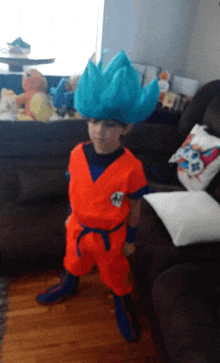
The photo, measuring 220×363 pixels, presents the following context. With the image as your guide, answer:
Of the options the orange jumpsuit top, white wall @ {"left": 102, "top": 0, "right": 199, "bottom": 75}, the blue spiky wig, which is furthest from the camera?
white wall @ {"left": 102, "top": 0, "right": 199, "bottom": 75}

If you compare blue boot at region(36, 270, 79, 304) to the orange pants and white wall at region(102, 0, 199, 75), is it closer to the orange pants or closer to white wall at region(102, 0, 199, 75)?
the orange pants

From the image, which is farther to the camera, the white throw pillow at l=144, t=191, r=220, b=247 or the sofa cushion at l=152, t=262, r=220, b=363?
the white throw pillow at l=144, t=191, r=220, b=247

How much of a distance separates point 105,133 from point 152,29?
2.41 metres

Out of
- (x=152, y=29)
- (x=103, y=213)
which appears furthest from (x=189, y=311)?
(x=152, y=29)

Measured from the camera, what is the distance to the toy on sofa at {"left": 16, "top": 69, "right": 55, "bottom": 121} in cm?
189

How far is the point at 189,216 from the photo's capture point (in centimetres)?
132

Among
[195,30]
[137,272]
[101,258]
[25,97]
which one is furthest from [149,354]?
[195,30]

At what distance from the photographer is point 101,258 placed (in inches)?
45.0

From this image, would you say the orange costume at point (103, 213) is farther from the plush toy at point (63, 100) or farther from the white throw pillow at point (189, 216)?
the plush toy at point (63, 100)

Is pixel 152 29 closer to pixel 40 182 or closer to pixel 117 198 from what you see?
pixel 40 182

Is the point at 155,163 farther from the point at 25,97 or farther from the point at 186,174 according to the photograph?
the point at 25,97

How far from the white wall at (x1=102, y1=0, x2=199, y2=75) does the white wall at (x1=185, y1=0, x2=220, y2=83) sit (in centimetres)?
12

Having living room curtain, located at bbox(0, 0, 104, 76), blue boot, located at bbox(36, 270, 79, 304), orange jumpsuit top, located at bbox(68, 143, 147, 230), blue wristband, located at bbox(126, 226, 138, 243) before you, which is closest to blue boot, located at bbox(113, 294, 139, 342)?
blue boot, located at bbox(36, 270, 79, 304)

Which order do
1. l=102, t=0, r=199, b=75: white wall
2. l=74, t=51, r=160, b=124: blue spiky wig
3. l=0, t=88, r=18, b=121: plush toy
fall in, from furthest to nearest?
l=102, t=0, r=199, b=75: white wall, l=0, t=88, r=18, b=121: plush toy, l=74, t=51, r=160, b=124: blue spiky wig
